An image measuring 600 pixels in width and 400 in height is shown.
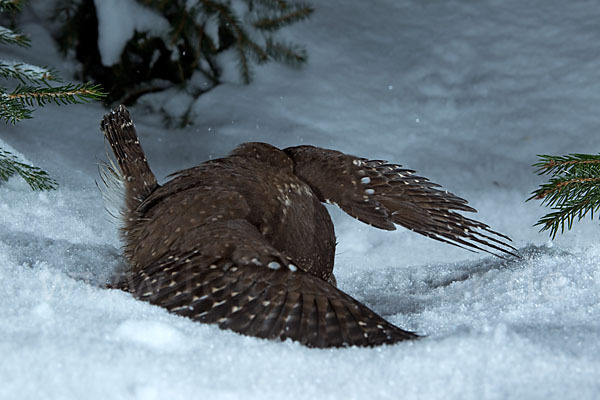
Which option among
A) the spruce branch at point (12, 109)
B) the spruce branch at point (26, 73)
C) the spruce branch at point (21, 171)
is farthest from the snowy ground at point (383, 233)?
the spruce branch at point (26, 73)

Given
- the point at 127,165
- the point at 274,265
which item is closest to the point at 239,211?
the point at 274,265

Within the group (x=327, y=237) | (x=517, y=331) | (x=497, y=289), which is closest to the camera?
(x=517, y=331)

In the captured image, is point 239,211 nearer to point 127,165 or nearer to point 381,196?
point 381,196

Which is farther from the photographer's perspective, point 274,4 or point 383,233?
point 274,4

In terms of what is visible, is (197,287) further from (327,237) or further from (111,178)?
(111,178)

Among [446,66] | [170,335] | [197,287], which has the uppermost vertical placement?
[446,66]

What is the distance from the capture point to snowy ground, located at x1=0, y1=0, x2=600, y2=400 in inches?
58.7

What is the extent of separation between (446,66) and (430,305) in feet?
10.4

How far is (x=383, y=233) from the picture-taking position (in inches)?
146

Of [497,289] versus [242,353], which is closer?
[242,353]

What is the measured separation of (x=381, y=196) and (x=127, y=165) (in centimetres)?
125

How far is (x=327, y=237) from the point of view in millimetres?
2502

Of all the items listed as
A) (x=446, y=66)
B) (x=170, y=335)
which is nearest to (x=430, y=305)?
(x=170, y=335)

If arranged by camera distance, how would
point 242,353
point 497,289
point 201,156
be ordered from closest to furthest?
→ point 242,353 < point 497,289 < point 201,156
